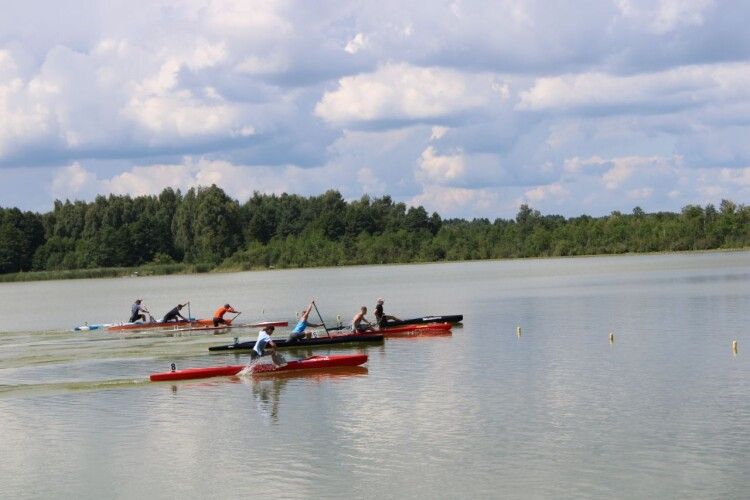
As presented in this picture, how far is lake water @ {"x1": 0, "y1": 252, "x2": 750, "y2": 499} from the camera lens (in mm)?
18141

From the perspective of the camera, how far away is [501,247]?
15188cm

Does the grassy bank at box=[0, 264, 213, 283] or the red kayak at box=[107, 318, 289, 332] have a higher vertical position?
the grassy bank at box=[0, 264, 213, 283]

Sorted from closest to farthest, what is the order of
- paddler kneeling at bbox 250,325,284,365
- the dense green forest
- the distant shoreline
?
paddler kneeling at bbox 250,325,284,365
the dense green forest
the distant shoreline

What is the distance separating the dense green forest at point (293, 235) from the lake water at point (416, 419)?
322ft

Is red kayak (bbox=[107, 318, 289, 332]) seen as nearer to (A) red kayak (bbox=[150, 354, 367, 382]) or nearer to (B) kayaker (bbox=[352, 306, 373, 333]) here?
(B) kayaker (bbox=[352, 306, 373, 333])

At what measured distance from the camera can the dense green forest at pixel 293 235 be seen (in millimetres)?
139375

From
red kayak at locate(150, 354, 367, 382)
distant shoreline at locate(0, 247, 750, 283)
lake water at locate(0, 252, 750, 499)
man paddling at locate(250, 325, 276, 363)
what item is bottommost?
lake water at locate(0, 252, 750, 499)

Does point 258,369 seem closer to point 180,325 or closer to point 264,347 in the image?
point 264,347

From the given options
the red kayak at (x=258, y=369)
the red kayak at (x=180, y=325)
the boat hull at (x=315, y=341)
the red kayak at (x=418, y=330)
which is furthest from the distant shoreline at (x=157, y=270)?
the red kayak at (x=258, y=369)

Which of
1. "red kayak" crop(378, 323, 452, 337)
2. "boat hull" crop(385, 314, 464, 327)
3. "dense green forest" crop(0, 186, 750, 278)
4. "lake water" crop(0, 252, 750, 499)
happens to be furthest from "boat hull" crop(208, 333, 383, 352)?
"dense green forest" crop(0, 186, 750, 278)

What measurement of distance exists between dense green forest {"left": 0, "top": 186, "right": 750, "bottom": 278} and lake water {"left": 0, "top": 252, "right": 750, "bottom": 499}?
98250 millimetres

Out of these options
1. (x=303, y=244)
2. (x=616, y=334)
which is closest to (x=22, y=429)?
(x=616, y=334)

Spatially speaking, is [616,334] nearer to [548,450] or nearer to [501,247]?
[548,450]

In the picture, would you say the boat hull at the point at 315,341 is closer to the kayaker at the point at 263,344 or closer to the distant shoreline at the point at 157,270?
the kayaker at the point at 263,344
